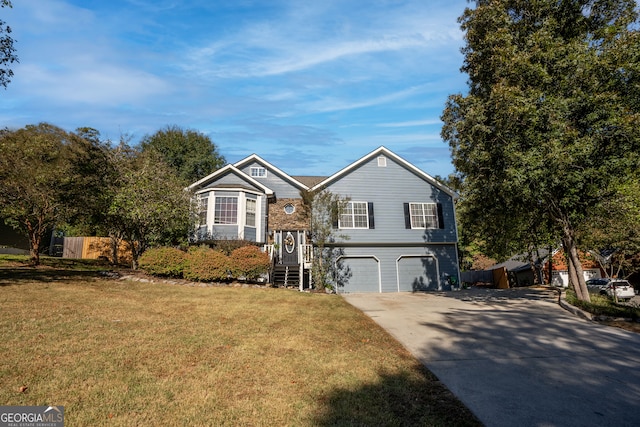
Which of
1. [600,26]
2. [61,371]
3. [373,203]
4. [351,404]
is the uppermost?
[600,26]

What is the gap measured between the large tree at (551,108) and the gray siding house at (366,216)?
6.52 metres

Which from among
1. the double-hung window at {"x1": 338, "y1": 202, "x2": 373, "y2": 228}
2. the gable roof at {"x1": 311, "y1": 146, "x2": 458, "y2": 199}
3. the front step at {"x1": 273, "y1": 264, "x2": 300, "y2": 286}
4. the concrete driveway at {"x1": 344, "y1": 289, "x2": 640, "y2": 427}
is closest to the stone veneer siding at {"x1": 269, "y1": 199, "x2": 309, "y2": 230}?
the gable roof at {"x1": 311, "y1": 146, "x2": 458, "y2": 199}

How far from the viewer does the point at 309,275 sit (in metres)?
17.7

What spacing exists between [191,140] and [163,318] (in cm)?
2974

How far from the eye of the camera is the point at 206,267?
14508 millimetres

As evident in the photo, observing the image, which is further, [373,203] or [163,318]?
[373,203]

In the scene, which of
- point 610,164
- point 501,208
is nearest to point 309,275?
point 501,208

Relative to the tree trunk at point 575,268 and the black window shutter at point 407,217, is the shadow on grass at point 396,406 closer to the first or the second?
the tree trunk at point 575,268

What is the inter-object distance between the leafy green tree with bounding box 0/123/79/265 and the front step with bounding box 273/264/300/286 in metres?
11.0

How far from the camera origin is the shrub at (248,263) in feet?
48.8

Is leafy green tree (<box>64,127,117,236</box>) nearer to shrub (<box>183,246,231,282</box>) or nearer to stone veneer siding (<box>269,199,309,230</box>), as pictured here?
shrub (<box>183,246,231,282</box>)

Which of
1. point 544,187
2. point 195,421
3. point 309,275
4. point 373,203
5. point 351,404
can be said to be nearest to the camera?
point 195,421

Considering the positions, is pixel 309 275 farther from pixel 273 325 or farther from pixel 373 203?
pixel 273 325

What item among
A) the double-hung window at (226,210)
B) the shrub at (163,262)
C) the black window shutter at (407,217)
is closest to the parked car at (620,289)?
the black window shutter at (407,217)
